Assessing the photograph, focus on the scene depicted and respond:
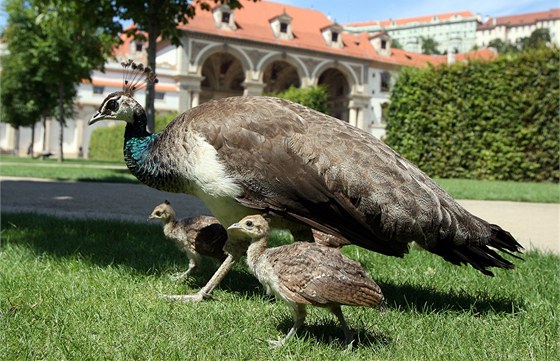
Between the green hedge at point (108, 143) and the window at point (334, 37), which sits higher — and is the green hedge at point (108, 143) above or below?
below

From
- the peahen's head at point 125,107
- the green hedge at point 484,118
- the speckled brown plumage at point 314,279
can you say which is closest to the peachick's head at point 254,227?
the speckled brown plumage at point 314,279

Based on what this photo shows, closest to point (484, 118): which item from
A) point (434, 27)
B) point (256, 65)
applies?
point (256, 65)

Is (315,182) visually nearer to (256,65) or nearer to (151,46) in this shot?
(151,46)

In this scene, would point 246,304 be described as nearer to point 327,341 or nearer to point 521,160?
point 327,341

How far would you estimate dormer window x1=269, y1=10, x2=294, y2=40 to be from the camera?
139 ft

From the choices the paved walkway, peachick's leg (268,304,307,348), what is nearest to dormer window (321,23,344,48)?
the paved walkway

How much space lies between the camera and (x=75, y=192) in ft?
35.1

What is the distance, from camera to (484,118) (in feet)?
57.1

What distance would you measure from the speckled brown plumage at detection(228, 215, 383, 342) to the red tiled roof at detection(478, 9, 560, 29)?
16857 cm

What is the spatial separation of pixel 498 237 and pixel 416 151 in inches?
622

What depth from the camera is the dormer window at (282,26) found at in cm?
4250

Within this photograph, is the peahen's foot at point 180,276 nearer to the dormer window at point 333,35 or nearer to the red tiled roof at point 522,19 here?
the dormer window at point 333,35

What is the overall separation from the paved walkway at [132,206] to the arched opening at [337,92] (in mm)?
38903

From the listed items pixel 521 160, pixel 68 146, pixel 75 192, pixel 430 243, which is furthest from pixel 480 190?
pixel 68 146
